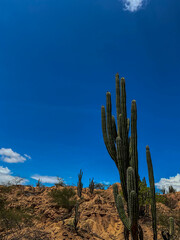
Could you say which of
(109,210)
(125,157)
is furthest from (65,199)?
(125,157)

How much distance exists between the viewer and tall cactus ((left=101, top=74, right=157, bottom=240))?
20.9 feet

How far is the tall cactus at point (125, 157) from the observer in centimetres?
636

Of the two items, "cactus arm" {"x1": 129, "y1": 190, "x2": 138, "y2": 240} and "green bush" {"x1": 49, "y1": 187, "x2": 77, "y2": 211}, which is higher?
"green bush" {"x1": 49, "y1": 187, "x2": 77, "y2": 211}

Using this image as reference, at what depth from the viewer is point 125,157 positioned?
7.35 metres

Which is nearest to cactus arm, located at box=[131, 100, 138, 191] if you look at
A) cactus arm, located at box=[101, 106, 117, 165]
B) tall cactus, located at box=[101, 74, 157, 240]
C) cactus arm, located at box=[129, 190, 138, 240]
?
tall cactus, located at box=[101, 74, 157, 240]

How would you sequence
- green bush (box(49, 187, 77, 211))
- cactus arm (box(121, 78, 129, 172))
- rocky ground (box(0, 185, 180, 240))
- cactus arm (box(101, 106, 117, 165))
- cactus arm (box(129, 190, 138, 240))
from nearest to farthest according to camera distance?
cactus arm (box(129, 190, 138, 240)) < cactus arm (box(121, 78, 129, 172)) < cactus arm (box(101, 106, 117, 165)) < rocky ground (box(0, 185, 180, 240)) < green bush (box(49, 187, 77, 211))

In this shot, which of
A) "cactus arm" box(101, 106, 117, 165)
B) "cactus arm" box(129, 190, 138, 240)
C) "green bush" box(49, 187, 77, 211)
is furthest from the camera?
"green bush" box(49, 187, 77, 211)

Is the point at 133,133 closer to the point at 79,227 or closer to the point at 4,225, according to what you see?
the point at 79,227

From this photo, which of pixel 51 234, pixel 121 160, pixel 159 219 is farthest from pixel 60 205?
pixel 121 160

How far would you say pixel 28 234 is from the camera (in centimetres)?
930

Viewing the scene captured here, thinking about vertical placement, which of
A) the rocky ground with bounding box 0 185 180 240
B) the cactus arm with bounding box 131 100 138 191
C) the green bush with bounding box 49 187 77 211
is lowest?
the rocky ground with bounding box 0 185 180 240

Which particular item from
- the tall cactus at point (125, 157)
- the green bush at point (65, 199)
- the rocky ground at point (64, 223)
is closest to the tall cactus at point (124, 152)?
the tall cactus at point (125, 157)

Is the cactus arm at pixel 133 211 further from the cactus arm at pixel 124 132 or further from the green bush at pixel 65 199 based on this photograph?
the green bush at pixel 65 199

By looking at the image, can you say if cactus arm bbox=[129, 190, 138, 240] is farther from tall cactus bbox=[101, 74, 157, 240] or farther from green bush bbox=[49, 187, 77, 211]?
green bush bbox=[49, 187, 77, 211]
